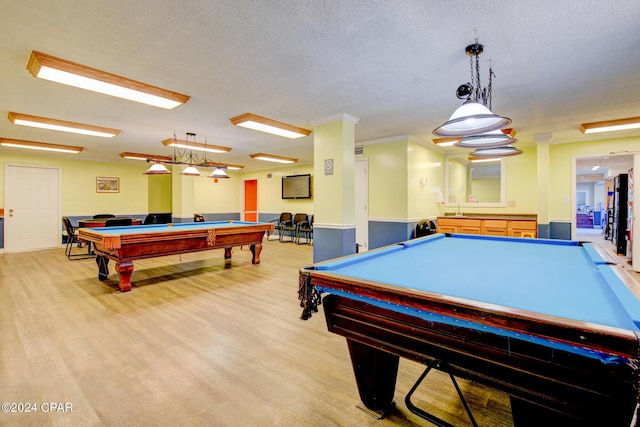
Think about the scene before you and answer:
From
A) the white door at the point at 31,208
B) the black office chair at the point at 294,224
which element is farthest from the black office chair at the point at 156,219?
the black office chair at the point at 294,224

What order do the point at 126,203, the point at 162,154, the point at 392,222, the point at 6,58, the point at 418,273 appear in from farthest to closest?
the point at 126,203 → the point at 162,154 → the point at 392,222 → the point at 6,58 → the point at 418,273

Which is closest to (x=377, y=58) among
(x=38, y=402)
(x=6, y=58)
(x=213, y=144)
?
(x=6, y=58)

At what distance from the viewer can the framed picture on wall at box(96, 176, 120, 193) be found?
8.62 metres

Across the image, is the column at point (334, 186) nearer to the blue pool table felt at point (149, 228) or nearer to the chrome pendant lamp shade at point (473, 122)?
the blue pool table felt at point (149, 228)

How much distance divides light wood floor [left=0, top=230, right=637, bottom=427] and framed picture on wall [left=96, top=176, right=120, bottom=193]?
5.40 meters

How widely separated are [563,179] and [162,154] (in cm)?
900

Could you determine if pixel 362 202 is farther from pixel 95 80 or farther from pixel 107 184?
pixel 107 184

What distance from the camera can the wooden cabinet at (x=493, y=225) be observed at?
5434 millimetres

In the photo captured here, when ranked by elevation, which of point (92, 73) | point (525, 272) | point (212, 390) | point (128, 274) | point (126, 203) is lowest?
point (212, 390)

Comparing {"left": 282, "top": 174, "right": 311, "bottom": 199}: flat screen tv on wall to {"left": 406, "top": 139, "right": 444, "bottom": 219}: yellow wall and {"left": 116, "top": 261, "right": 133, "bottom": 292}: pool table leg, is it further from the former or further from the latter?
{"left": 116, "top": 261, "right": 133, "bottom": 292}: pool table leg

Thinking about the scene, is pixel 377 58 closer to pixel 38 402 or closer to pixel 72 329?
pixel 38 402

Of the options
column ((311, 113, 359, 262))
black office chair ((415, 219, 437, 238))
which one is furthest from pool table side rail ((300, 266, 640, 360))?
black office chair ((415, 219, 437, 238))

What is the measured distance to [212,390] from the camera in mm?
1918

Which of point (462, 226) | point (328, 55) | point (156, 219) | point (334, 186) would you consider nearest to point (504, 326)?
point (328, 55)
